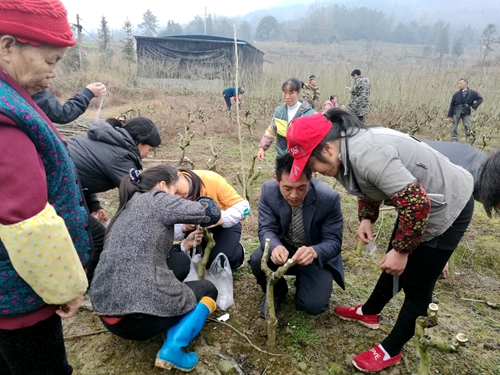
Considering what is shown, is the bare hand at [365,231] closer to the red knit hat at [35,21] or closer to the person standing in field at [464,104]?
the red knit hat at [35,21]

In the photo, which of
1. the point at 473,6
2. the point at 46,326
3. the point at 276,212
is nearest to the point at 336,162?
the point at 276,212

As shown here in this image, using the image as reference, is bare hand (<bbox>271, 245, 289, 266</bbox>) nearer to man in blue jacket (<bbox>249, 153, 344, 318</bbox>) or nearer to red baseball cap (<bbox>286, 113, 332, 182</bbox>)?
man in blue jacket (<bbox>249, 153, 344, 318</bbox>)

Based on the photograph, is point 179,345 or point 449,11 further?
point 449,11

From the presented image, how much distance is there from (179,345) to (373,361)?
1.13m

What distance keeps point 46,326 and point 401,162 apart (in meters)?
1.61

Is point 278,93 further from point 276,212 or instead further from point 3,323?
point 3,323

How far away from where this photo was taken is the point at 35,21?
92 cm

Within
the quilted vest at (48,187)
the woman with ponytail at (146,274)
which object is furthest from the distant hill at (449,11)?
the quilted vest at (48,187)

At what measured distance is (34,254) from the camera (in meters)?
0.91

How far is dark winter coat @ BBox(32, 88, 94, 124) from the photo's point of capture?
256 cm

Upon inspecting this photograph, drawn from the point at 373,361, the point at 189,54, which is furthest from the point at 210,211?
the point at 189,54

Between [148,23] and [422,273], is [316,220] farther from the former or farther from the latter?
[148,23]

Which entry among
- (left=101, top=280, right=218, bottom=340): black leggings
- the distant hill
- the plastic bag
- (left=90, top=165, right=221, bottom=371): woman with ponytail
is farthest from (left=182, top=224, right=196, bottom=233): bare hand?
the distant hill

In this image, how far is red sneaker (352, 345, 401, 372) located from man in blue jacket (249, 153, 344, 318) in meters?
0.38
